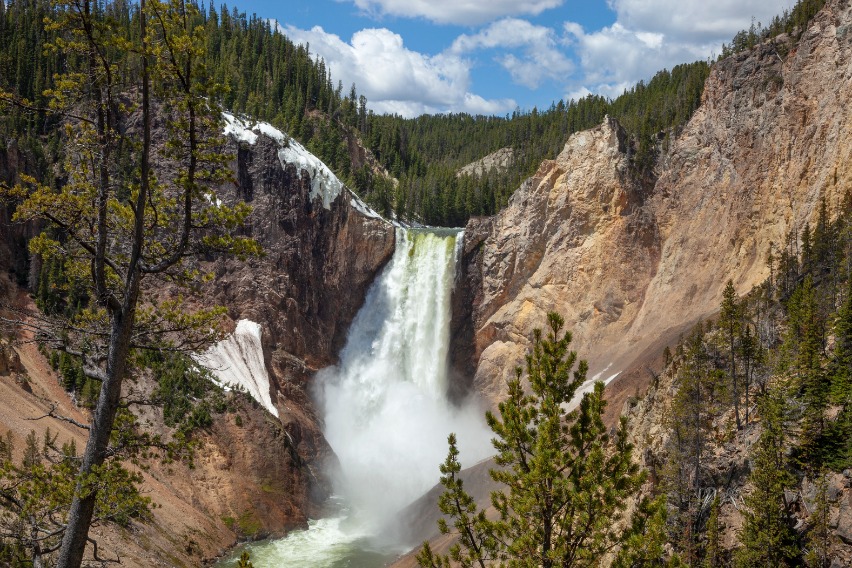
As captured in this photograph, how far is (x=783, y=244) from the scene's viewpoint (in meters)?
38.4

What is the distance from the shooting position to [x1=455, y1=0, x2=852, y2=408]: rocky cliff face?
38.9 metres

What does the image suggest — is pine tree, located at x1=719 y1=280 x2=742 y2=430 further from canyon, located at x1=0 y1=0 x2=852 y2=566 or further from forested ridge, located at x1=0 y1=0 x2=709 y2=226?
forested ridge, located at x1=0 y1=0 x2=709 y2=226

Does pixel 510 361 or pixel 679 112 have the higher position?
pixel 679 112

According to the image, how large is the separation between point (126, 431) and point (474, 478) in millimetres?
31355

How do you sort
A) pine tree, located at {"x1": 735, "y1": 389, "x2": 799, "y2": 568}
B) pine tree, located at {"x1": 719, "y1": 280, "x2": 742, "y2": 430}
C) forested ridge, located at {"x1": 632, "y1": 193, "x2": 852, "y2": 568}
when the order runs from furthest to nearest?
pine tree, located at {"x1": 719, "y1": 280, "x2": 742, "y2": 430}
forested ridge, located at {"x1": 632, "y1": 193, "x2": 852, "y2": 568}
pine tree, located at {"x1": 735, "y1": 389, "x2": 799, "y2": 568}

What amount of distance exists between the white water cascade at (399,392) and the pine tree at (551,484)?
1410 inches

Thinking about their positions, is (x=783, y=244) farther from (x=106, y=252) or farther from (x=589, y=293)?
(x=106, y=252)

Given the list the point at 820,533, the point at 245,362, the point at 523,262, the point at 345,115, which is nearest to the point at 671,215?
the point at 523,262

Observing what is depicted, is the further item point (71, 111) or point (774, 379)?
point (774, 379)

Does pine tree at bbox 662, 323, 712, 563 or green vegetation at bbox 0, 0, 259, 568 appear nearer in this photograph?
green vegetation at bbox 0, 0, 259, 568

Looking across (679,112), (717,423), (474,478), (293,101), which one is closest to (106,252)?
(717,423)

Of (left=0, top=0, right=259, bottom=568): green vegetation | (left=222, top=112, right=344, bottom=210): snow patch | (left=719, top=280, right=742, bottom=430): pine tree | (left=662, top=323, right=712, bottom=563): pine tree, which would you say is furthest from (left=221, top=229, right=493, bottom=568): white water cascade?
(left=0, top=0, right=259, bottom=568): green vegetation

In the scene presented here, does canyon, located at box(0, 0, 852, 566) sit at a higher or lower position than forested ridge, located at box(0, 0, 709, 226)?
lower

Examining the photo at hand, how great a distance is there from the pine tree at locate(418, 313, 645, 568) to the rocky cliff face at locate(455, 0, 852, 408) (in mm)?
31610
